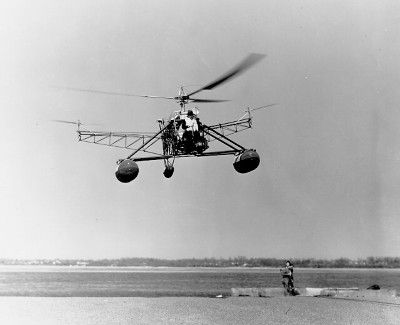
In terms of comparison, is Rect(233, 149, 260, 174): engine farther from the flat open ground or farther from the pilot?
the flat open ground

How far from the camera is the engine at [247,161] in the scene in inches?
721

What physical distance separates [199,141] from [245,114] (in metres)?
2.87

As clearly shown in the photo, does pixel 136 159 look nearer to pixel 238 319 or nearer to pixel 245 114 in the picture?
pixel 245 114

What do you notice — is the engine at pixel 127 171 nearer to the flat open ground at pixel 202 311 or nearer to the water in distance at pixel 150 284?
the flat open ground at pixel 202 311

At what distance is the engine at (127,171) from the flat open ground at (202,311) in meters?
5.06

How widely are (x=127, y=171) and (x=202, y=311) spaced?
6.15 meters

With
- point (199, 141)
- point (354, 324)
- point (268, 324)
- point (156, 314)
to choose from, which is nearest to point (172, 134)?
point (199, 141)

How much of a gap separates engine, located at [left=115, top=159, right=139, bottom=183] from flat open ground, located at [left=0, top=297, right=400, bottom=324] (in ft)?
16.6

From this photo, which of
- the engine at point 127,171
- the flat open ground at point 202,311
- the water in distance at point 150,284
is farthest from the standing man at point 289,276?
the engine at point 127,171

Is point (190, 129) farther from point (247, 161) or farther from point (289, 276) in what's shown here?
point (289, 276)

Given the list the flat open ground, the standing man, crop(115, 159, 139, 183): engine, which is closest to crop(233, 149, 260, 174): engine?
crop(115, 159, 139, 183): engine

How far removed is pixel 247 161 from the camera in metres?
18.3

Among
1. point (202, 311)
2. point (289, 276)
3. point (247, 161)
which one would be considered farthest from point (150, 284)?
point (247, 161)

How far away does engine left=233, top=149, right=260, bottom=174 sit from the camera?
60.1 ft
